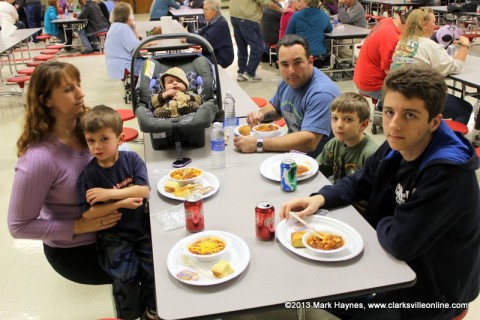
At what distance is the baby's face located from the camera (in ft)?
9.64

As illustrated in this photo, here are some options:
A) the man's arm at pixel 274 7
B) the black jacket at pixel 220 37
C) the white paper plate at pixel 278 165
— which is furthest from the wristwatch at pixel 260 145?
the man's arm at pixel 274 7

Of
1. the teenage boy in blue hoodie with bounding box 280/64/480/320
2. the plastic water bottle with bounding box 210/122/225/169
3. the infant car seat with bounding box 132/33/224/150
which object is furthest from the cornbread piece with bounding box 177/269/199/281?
the infant car seat with bounding box 132/33/224/150

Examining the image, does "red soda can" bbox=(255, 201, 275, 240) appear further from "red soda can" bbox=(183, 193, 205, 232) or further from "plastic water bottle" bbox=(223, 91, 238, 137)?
"plastic water bottle" bbox=(223, 91, 238, 137)

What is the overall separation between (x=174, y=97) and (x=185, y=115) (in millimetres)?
298

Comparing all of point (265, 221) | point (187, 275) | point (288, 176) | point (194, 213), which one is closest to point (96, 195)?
point (194, 213)

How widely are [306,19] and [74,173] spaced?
17.0 feet

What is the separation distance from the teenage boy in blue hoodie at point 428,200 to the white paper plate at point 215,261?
20.7 inches

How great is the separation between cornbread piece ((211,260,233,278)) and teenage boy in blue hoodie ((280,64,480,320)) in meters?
0.58

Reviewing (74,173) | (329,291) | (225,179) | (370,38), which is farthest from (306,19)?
(329,291)

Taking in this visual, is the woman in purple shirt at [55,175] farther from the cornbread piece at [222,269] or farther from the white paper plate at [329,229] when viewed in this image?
the white paper plate at [329,229]

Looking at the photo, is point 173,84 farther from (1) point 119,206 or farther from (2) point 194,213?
(2) point 194,213

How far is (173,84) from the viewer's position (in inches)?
116

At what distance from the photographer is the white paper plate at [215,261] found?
142 cm

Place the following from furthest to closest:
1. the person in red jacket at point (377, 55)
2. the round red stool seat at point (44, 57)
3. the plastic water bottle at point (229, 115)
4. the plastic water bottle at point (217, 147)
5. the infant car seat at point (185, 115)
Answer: the round red stool seat at point (44, 57), the person in red jacket at point (377, 55), the plastic water bottle at point (229, 115), the infant car seat at point (185, 115), the plastic water bottle at point (217, 147)
